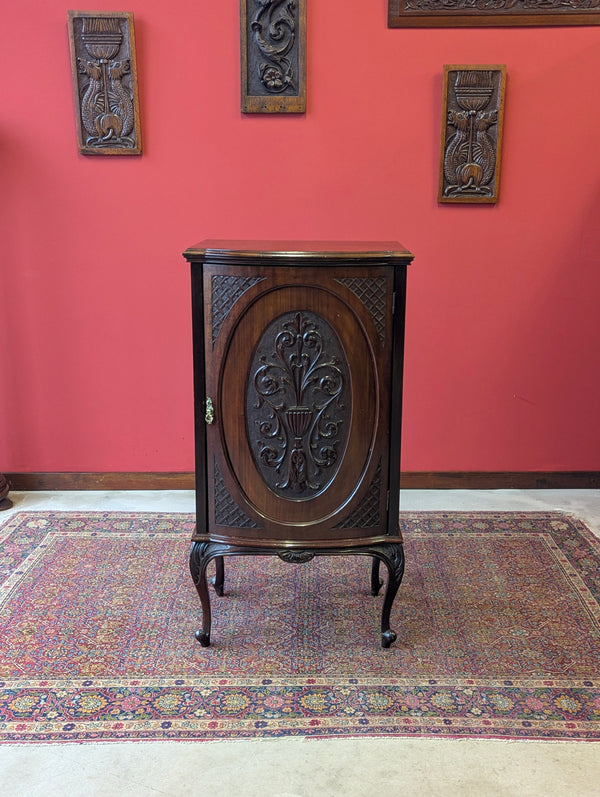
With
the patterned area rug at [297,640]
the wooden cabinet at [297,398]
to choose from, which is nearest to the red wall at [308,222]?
the patterned area rug at [297,640]

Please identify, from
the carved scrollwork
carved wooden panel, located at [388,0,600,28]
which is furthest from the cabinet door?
carved wooden panel, located at [388,0,600,28]

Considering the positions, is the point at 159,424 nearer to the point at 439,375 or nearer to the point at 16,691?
the point at 439,375

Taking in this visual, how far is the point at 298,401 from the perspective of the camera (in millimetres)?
2057

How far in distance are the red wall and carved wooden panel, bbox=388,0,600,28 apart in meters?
0.04

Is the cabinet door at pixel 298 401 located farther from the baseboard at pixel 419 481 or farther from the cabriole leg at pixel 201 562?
the baseboard at pixel 419 481

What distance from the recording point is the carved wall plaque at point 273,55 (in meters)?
2.92

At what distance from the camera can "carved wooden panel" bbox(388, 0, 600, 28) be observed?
2936mm

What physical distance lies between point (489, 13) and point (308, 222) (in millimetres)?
1015

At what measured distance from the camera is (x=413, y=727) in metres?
1.91

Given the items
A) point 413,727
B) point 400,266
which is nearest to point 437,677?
point 413,727

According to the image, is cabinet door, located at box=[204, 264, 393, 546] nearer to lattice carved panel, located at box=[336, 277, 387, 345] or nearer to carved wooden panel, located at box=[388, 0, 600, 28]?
lattice carved panel, located at box=[336, 277, 387, 345]

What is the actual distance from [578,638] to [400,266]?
119 centimetres

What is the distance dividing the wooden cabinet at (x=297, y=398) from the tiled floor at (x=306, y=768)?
480 millimetres

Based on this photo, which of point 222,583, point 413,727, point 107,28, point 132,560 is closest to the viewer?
point 413,727
